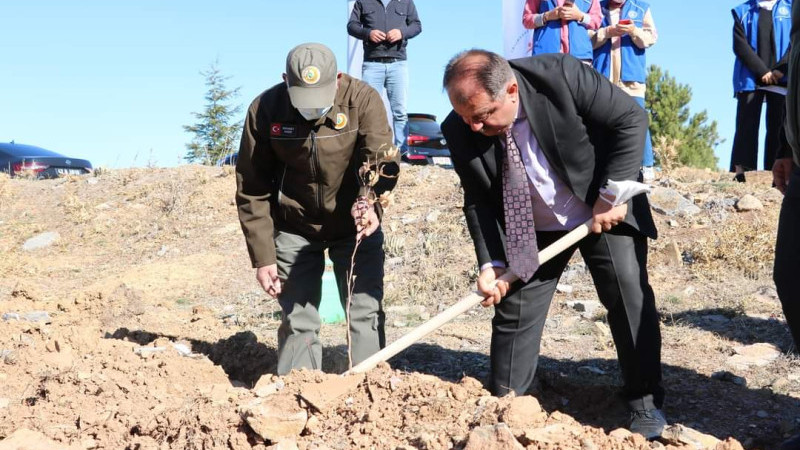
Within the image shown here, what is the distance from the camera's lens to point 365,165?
4.16m

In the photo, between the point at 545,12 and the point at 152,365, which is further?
the point at 545,12

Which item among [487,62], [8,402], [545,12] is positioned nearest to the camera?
[487,62]

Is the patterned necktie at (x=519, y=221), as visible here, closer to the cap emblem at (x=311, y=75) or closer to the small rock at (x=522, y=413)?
the small rock at (x=522, y=413)

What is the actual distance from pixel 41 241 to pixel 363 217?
301 inches

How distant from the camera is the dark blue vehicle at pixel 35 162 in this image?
14.5 meters

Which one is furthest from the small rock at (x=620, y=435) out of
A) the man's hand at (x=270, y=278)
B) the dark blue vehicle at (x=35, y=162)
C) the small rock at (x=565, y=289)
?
the dark blue vehicle at (x=35, y=162)

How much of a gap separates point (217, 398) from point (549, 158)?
1827 millimetres

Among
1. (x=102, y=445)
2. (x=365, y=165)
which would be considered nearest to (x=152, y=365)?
(x=102, y=445)

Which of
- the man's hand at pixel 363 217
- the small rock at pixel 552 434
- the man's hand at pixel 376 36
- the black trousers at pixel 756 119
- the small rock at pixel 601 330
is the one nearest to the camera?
the small rock at pixel 552 434

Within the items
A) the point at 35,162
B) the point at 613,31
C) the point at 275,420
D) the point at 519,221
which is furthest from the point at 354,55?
the point at 35,162

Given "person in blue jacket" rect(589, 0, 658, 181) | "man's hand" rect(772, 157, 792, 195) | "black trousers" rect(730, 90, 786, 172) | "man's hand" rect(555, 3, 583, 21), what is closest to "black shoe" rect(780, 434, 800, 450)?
"man's hand" rect(772, 157, 792, 195)

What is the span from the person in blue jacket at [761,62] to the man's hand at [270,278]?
4.99m

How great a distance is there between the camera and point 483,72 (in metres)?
3.38

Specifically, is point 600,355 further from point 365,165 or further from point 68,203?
point 68,203
